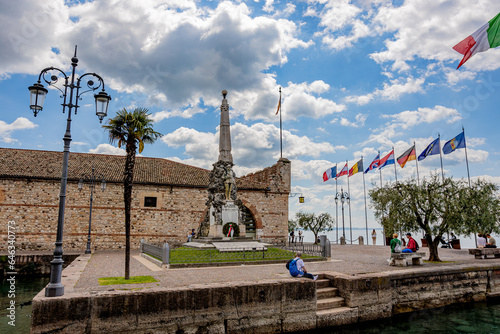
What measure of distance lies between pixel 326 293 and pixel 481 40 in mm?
10509

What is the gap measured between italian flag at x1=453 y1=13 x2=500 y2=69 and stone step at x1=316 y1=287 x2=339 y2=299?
9.22 meters

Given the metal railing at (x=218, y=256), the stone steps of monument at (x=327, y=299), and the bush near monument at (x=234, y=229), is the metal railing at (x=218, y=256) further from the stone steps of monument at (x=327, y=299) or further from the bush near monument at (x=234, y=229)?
the stone steps of monument at (x=327, y=299)

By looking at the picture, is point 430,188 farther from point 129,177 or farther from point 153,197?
point 153,197

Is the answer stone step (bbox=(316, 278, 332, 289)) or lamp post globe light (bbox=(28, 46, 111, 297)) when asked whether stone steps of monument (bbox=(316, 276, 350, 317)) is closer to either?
stone step (bbox=(316, 278, 332, 289))

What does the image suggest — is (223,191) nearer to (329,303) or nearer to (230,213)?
(230,213)

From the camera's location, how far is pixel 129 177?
10453mm

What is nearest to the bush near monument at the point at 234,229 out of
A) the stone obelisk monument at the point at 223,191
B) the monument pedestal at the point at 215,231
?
the stone obelisk monument at the point at 223,191

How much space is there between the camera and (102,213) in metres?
26.2

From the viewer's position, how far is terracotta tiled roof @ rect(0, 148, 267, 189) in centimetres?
2541

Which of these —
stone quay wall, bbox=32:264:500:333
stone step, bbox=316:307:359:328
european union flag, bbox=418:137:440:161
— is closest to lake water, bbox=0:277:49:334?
stone quay wall, bbox=32:264:500:333

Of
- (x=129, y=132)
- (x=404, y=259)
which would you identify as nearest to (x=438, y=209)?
(x=404, y=259)

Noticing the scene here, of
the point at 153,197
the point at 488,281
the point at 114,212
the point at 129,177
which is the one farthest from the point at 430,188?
the point at 114,212

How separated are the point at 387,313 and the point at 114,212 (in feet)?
73.7

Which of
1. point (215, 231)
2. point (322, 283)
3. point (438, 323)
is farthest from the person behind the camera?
point (215, 231)
